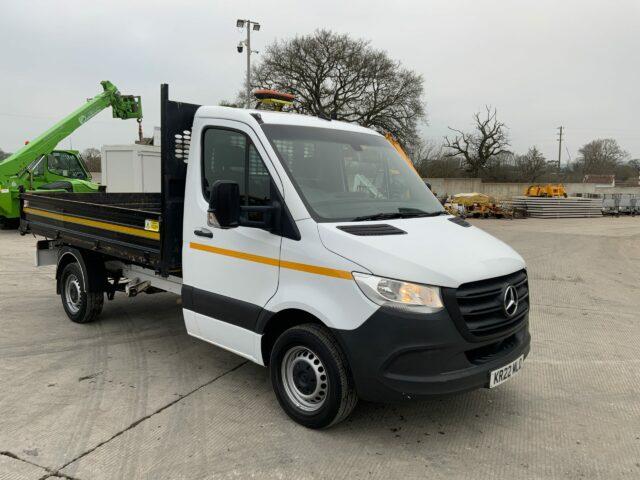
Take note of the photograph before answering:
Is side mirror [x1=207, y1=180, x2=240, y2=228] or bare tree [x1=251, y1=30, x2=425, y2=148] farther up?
bare tree [x1=251, y1=30, x2=425, y2=148]

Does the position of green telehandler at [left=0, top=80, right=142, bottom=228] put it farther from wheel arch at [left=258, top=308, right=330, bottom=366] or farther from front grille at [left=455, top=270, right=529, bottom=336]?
front grille at [left=455, top=270, right=529, bottom=336]

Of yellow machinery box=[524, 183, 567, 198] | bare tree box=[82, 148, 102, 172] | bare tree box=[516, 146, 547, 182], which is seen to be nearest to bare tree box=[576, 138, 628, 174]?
bare tree box=[516, 146, 547, 182]

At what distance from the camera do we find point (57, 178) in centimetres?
1678

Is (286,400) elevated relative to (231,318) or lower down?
lower down

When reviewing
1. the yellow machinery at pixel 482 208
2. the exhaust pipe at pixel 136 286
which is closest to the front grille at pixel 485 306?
the exhaust pipe at pixel 136 286

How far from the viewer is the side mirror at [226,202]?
3.41 metres

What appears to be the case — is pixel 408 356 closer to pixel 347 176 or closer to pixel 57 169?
pixel 347 176

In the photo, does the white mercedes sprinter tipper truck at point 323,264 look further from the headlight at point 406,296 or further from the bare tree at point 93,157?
the bare tree at point 93,157

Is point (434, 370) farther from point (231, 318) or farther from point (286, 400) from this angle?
point (231, 318)

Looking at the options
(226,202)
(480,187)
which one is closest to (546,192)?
(480,187)

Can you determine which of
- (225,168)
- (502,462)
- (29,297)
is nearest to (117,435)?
(225,168)

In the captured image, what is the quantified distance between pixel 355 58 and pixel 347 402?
37404 millimetres

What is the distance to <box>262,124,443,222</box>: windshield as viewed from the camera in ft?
12.2

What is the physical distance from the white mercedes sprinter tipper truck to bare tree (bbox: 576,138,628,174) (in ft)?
249
